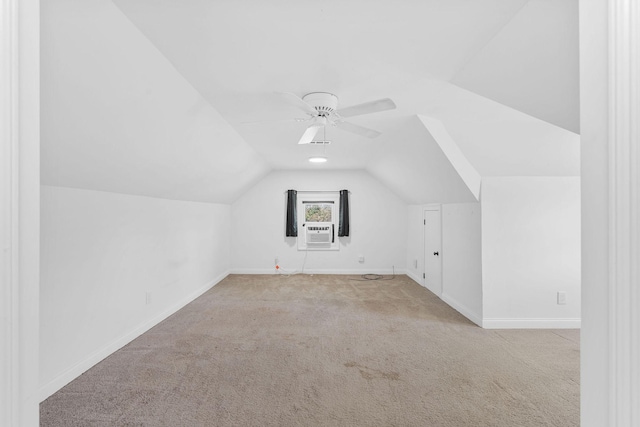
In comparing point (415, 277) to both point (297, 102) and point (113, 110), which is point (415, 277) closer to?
point (297, 102)

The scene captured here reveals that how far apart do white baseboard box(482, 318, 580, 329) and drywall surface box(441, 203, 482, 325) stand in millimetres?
112

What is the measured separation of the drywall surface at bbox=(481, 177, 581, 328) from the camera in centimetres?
331

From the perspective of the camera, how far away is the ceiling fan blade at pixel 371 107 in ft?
6.39

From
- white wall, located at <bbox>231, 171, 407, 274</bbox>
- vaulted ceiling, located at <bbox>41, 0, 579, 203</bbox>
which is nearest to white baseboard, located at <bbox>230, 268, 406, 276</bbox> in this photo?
white wall, located at <bbox>231, 171, 407, 274</bbox>

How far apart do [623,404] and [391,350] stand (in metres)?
2.34

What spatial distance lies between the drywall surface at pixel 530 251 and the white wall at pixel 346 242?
117 inches

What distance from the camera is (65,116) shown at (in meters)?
1.69

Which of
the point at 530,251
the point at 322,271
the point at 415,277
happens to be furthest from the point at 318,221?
the point at 530,251

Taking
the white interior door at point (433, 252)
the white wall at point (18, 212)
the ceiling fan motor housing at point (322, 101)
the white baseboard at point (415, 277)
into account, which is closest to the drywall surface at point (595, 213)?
the white wall at point (18, 212)

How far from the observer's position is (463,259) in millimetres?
3789

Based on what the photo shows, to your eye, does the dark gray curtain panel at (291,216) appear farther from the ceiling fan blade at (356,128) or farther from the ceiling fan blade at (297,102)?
the ceiling fan blade at (297,102)

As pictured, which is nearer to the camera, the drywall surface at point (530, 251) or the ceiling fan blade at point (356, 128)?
the ceiling fan blade at point (356, 128)

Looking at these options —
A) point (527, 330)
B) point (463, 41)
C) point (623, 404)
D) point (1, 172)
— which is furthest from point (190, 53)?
point (527, 330)

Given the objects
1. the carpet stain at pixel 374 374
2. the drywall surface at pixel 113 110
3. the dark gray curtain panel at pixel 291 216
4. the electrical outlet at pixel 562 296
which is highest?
the drywall surface at pixel 113 110
